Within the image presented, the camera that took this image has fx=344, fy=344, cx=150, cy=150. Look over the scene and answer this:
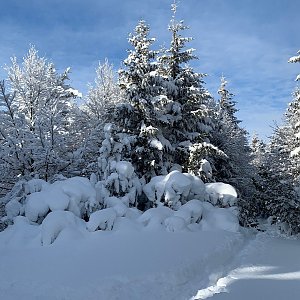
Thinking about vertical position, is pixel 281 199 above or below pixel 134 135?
below

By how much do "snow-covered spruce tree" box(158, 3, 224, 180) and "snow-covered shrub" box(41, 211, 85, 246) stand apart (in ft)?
25.6

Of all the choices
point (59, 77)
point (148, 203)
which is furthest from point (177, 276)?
point (59, 77)

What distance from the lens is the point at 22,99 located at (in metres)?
15.1

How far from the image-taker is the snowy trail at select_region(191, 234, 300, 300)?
19.3ft

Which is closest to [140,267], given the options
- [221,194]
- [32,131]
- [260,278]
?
[260,278]

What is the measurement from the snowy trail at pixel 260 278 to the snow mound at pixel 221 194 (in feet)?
11.1

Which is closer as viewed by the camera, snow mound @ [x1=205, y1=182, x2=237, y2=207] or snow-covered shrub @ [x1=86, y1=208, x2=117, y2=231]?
snow-covered shrub @ [x1=86, y1=208, x2=117, y2=231]

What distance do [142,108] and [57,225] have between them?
25.5 ft

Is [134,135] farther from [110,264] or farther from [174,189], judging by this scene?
[110,264]

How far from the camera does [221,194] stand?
13.6m

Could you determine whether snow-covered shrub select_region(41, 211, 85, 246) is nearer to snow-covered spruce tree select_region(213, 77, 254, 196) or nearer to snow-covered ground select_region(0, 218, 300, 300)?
snow-covered ground select_region(0, 218, 300, 300)

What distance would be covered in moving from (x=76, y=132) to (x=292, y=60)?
1279 cm

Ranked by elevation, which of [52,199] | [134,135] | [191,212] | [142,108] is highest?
[142,108]

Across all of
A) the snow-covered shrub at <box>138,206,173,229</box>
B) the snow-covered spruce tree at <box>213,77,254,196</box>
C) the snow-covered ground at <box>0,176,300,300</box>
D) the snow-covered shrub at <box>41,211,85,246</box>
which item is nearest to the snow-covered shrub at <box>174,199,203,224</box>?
the snow-covered ground at <box>0,176,300,300</box>
